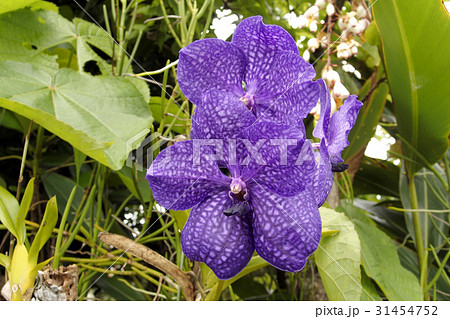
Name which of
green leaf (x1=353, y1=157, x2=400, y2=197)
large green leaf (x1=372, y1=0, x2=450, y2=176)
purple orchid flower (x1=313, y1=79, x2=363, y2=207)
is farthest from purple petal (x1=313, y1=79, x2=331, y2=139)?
green leaf (x1=353, y1=157, x2=400, y2=197)

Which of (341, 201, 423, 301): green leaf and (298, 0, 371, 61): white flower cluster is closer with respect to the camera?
(341, 201, 423, 301): green leaf

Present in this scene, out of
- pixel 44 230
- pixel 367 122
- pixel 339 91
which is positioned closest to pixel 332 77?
pixel 339 91

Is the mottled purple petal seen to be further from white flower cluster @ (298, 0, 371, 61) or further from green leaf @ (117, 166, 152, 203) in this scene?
white flower cluster @ (298, 0, 371, 61)

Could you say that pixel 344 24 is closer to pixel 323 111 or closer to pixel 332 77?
pixel 332 77

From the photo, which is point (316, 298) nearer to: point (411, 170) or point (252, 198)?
point (411, 170)

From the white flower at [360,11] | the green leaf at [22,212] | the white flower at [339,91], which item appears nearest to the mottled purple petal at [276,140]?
the green leaf at [22,212]

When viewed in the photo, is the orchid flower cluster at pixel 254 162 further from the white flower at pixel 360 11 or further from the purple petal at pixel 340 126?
the white flower at pixel 360 11

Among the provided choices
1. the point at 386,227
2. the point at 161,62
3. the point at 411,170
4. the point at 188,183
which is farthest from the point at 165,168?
the point at 386,227
